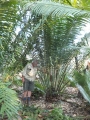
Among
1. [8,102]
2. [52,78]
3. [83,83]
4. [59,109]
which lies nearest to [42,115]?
[59,109]

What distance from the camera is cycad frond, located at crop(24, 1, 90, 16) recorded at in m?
2.71

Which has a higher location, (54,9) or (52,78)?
(54,9)

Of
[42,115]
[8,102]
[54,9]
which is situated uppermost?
[54,9]

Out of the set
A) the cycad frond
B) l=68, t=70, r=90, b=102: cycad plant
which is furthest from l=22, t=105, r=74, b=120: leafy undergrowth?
the cycad frond

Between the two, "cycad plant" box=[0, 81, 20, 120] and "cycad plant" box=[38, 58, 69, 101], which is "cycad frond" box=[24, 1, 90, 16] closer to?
"cycad plant" box=[0, 81, 20, 120]

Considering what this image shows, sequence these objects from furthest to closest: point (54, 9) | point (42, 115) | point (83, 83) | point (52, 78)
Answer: point (52, 78), point (83, 83), point (42, 115), point (54, 9)

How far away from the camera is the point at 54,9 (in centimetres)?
292

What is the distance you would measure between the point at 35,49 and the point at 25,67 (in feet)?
2.04

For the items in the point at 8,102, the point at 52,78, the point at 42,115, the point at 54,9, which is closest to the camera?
the point at 8,102

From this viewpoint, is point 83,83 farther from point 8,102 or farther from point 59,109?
point 8,102

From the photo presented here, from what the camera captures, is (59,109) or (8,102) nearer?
(8,102)

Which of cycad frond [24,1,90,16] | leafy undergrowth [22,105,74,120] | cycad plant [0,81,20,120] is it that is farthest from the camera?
leafy undergrowth [22,105,74,120]

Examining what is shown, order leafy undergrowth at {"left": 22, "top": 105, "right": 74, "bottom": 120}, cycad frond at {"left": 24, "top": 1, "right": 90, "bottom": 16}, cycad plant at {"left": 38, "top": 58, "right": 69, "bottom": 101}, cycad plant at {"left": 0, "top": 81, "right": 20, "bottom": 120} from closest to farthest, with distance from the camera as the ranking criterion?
cycad plant at {"left": 0, "top": 81, "right": 20, "bottom": 120} < cycad frond at {"left": 24, "top": 1, "right": 90, "bottom": 16} < leafy undergrowth at {"left": 22, "top": 105, "right": 74, "bottom": 120} < cycad plant at {"left": 38, "top": 58, "right": 69, "bottom": 101}

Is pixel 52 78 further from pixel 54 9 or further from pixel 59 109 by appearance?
pixel 54 9
